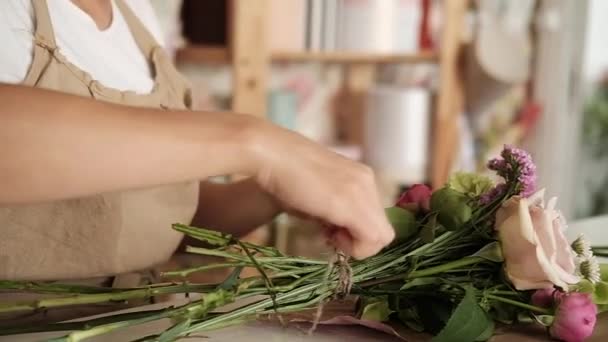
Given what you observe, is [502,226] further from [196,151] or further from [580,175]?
[580,175]

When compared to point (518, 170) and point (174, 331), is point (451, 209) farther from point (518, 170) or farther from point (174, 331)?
point (174, 331)

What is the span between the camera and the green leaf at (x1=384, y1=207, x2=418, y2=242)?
0.72 metres

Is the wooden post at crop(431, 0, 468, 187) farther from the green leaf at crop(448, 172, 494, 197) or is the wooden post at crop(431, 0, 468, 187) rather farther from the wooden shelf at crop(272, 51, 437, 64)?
the green leaf at crop(448, 172, 494, 197)

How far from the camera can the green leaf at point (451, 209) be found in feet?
2.28

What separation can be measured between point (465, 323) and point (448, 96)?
1678 mm

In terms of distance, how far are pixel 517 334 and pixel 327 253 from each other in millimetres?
170

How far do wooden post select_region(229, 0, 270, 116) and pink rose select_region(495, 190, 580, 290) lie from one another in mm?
1304

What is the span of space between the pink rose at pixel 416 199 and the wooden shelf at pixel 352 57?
132 cm

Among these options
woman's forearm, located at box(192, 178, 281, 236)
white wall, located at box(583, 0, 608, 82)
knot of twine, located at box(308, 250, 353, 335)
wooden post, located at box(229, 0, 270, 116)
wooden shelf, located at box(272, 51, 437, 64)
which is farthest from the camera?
white wall, located at box(583, 0, 608, 82)

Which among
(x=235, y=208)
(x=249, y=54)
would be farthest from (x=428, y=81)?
(x=235, y=208)

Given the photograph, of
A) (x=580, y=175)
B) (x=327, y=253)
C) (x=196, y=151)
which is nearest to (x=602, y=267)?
(x=327, y=253)

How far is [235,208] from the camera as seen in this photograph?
975 mm

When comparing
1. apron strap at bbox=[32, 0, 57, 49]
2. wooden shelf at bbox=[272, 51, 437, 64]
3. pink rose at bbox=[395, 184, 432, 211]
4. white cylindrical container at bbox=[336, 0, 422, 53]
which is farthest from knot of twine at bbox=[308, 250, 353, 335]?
white cylindrical container at bbox=[336, 0, 422, 53]

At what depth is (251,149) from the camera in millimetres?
621
